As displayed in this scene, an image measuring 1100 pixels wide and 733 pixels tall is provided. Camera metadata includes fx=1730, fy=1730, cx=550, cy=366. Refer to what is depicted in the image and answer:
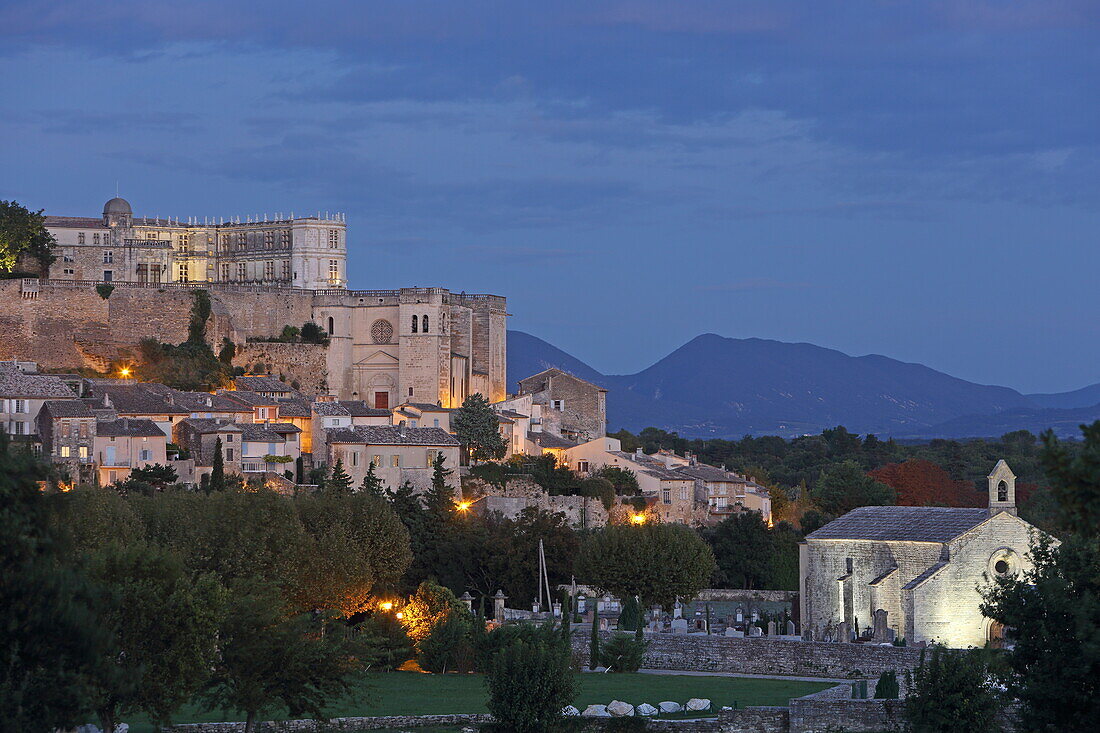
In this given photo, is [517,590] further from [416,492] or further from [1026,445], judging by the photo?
[1026,445]

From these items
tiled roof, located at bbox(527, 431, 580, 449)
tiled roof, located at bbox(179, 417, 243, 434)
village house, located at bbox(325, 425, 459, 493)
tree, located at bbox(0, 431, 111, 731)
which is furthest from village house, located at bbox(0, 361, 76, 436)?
tree, located at bbox(0, 431, 111, 731)

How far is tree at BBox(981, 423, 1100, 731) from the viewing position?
27656mm

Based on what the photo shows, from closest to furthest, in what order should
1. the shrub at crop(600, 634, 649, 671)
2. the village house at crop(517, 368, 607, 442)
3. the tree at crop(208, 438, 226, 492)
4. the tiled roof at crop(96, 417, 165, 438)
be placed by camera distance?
the shrub at crop(600, 634, 649, 671), the tree at crop(208, 438, 226, 492), the tiled roof at crop(96, 417, 165, 438), the village house at crop(517, 368, 607, 442)

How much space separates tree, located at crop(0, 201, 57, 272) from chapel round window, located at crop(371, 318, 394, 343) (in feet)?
53.9

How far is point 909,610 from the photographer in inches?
1748

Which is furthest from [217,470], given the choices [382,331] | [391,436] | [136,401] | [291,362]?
[382,331]

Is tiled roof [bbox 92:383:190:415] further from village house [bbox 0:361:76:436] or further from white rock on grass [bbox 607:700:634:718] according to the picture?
white rock on grass [bbox 607:700:634:718]

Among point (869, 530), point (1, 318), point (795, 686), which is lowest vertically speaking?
point (795, 686)

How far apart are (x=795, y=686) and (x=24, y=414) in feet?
126

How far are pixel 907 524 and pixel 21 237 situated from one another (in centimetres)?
5291

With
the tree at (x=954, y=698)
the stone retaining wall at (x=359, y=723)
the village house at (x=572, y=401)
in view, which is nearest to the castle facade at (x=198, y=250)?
the village house at (x=572, y=401)

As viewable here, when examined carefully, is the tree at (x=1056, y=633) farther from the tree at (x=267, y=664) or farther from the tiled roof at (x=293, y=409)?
the tiled roof at (x=293, y=409)

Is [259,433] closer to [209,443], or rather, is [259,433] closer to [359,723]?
[209,443]

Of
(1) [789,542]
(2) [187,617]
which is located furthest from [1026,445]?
(2) [187,617]
